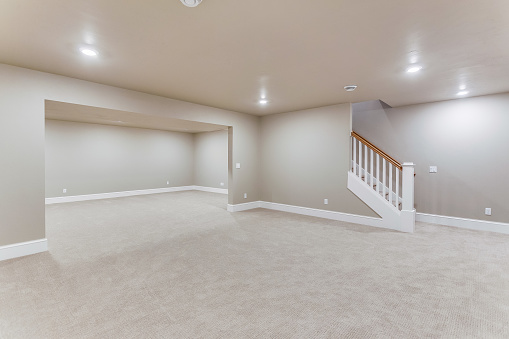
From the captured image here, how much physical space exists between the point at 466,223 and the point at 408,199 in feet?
4.49

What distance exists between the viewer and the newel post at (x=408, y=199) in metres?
4.56

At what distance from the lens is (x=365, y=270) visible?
298 cm

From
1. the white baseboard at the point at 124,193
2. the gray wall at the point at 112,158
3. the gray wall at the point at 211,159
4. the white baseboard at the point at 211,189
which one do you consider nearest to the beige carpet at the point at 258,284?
the white baseboard at the point at 124,193

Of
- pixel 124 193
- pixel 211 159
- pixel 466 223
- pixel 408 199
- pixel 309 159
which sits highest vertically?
pixel 211 159

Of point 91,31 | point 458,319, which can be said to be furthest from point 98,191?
point 458,319

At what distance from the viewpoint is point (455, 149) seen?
16.4 ft

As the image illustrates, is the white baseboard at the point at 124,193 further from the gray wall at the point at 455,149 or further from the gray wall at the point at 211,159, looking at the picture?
the gray wall at the point at 455,149

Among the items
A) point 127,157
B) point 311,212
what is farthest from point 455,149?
point 127,157

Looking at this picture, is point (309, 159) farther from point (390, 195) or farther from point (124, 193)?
point (124, 193)

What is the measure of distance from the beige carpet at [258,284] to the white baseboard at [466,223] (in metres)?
0.27

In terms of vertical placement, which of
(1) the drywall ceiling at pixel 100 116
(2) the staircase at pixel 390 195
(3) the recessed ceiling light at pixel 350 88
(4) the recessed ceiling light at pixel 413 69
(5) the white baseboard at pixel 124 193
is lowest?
(5) the white baseboard at pixel 124 193

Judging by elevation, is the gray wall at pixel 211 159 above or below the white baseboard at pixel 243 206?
above

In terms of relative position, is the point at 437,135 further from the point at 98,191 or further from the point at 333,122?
the point at 98,191

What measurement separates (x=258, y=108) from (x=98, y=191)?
585cm
